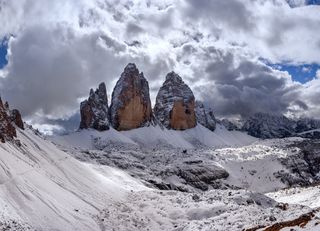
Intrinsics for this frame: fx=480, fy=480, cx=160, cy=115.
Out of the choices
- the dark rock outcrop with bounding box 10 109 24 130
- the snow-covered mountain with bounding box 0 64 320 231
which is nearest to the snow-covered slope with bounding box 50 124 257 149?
the snow-covered mountain with bounding box 0 64 320 231

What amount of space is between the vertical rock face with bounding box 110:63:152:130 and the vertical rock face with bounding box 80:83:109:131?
4174 mm

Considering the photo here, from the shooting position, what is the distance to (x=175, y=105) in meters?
180

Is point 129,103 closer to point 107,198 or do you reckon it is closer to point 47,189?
point 107,198

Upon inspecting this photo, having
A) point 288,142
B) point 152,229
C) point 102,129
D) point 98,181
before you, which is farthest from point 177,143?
point 152,229

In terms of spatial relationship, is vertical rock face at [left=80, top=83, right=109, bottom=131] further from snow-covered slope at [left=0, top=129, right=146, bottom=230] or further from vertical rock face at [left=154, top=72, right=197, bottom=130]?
snow-covered slope at [left=0, top=129, right=146, bottom=230]

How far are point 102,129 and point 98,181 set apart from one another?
3582 inches

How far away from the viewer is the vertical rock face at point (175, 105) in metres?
178

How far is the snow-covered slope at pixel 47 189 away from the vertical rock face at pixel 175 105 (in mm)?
113269

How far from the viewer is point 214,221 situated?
3956 centimetres

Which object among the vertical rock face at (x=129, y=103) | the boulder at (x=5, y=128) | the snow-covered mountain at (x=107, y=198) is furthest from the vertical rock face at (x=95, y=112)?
the boulder at (x=5, y=128)

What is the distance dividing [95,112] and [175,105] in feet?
123

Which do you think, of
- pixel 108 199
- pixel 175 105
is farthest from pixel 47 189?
pixel 175 105

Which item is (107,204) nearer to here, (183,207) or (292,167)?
(183,207)

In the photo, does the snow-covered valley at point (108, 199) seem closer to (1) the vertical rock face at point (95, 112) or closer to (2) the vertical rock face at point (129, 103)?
(1) the vertical rock face at point (95, 112)
